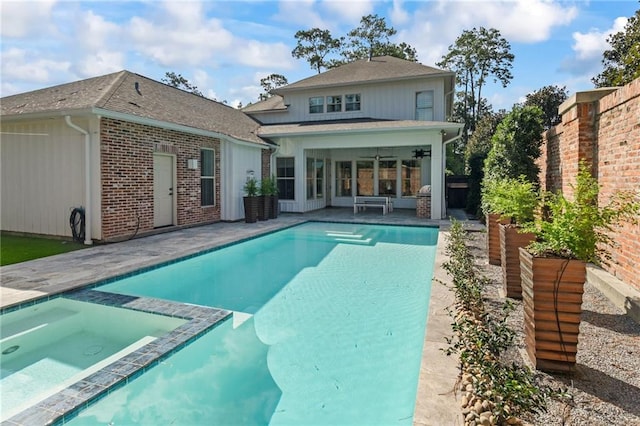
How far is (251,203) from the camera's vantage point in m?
12.4

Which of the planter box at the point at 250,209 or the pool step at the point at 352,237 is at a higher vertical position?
the planter box at the point at 250,209

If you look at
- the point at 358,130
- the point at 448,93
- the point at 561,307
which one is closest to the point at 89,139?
the point at 358,130

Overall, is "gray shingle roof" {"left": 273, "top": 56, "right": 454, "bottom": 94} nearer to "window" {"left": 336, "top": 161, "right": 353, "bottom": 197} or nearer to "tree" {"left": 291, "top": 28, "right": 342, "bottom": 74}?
"window" {"left": 336, "top": 161, "right": 353, "bottom": 197}

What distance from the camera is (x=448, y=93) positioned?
1616cm

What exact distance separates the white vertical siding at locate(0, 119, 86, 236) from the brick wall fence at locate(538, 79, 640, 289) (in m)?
9.55

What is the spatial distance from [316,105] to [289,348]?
1447 centimetres

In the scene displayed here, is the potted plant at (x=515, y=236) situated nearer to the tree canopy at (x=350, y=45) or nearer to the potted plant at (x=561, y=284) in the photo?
the potted plant at (x=561, y=284)

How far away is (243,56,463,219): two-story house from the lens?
13.3 m

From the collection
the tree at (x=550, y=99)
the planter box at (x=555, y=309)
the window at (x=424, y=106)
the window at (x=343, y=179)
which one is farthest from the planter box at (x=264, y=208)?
the tree at (x=550, y=99)

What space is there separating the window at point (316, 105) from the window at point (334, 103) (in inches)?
13.2

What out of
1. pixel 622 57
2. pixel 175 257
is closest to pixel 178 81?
pixel 622 57

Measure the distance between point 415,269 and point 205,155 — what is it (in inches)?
303

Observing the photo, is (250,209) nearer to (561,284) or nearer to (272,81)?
(561,284)

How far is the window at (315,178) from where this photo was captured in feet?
52.5
